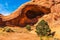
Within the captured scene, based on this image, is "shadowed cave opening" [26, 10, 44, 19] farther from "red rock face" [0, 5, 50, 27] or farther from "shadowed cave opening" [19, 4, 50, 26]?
"red rock face" [0, 5, 50, 27]

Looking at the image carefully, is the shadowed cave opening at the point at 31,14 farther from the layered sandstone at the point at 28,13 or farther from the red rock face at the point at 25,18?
the red rock face at the point at 25,18

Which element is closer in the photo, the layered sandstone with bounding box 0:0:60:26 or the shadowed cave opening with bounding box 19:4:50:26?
the layered sandstone with bounding box 0:0:60:26

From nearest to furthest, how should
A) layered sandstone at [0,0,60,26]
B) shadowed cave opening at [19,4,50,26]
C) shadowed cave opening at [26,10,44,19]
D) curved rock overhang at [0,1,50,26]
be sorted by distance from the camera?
layered sandstone at [0,0,60,26] < shadowed cave opening at [19,4,50,26] < curved rock overhang at [0,1,50,26] < shadowed cave opening at [26,10,44,19]

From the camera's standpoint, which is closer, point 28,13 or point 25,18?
point 25,18

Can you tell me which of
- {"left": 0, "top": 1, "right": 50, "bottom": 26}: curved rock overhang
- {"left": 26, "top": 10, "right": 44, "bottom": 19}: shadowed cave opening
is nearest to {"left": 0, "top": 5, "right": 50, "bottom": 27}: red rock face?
{"left": 0, "top": 1, "right": 50, "bottom": 26}: curved rock overhang

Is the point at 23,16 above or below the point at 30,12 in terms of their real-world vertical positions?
below

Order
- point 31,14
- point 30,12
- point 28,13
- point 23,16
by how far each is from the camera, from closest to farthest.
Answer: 1. point 23,16
2. point 28,13
3. point 30,12
4. point 31,14

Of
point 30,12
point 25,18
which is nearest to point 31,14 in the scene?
point 30,12

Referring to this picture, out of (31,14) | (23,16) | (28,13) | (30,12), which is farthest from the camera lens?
(31,14)

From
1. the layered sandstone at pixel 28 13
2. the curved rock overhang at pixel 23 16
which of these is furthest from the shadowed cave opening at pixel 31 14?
the curved rock overhang at pixel 23 16

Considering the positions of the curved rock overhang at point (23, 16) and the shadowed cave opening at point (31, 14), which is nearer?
the curved rock overhang at point (23, 16)

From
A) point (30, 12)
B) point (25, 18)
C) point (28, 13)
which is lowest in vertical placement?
point (25, 18)

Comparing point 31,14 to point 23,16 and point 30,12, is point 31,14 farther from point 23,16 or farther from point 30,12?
point 23,16

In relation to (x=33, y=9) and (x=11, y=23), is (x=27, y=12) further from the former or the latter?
(x=11, y=23)
